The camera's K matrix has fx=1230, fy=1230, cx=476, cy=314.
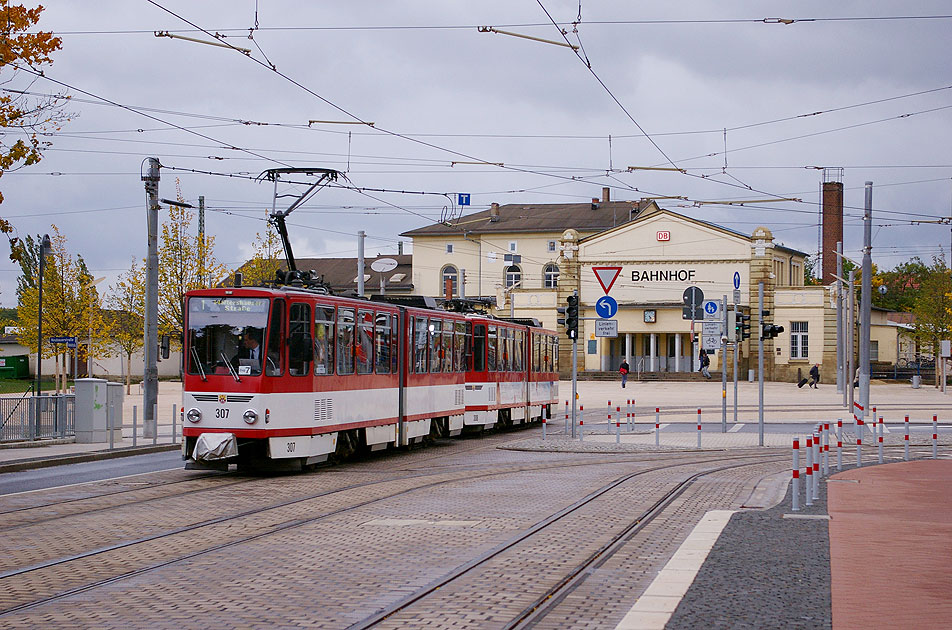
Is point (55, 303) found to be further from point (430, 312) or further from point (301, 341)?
point (301, 341)

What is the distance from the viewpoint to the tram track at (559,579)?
844 centimetres

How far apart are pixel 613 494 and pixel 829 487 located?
10.6 feet

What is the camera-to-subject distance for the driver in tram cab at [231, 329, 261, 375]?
1927 cm

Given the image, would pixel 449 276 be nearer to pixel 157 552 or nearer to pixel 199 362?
pixel 199 362

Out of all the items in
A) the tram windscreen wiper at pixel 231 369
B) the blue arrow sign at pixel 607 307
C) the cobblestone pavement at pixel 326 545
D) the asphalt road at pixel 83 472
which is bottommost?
the asphalt road at pixel 83 472

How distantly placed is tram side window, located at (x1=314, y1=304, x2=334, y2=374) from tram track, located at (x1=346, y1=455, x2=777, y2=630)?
17.2 feet

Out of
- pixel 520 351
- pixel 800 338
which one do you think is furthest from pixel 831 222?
pixel 520 351

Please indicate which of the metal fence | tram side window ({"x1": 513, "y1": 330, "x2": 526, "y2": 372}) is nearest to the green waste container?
tram side window ({"x1": 513, "y1": 330, "x2": 526, "y2": 372})

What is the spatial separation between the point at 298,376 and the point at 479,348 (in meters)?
11.5

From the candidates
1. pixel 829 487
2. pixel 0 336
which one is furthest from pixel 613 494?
pixel 0 336

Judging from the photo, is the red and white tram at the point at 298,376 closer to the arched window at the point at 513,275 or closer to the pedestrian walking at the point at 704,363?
the pedestrian walking at the point at 704,363

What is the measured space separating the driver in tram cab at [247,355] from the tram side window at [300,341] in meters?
0.51

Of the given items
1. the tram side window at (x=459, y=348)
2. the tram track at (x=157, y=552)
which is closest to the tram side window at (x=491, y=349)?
the tram side window at (x=459, y=348)

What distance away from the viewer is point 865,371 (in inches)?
1560
